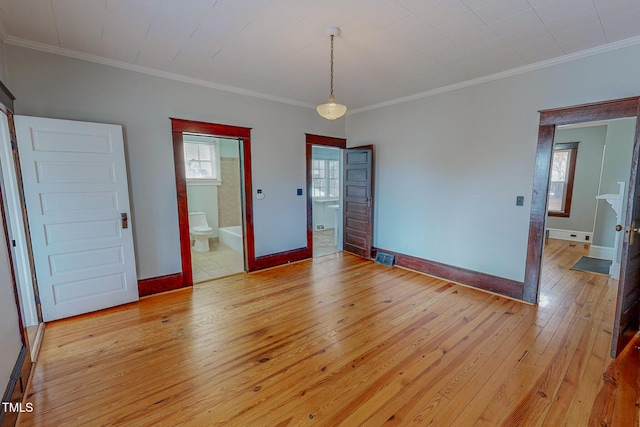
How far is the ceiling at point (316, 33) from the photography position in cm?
207

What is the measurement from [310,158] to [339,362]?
Answer: 340cm

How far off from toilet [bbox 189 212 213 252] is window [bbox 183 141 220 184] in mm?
725

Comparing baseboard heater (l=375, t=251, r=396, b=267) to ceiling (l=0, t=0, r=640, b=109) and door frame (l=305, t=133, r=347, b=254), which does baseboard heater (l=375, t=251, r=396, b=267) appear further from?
ceiling (l=0, t=0, r=640, b=109)

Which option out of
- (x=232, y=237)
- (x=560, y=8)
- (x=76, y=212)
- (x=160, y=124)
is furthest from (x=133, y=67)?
(x=560, y=8)

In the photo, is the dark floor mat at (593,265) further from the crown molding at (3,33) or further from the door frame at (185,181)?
the crown molding at (3,33)

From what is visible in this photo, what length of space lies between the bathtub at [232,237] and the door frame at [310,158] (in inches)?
57.2

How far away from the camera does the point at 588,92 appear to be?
2.79 metres

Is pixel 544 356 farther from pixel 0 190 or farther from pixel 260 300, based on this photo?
pixel 0 190

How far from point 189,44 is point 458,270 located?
4.14m

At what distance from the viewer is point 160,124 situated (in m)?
3.39

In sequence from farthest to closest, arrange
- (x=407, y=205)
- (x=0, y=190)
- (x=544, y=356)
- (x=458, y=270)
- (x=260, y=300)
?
(x=407, y=205) → (x=458, y=270) → (x=260, y=300) → (x=544, y=356) → (x=0, y=190)

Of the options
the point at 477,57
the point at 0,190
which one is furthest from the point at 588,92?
the point at 0,190

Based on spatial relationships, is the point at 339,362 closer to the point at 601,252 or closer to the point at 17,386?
the point at 17,386

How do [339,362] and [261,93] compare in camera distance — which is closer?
[339,362]
